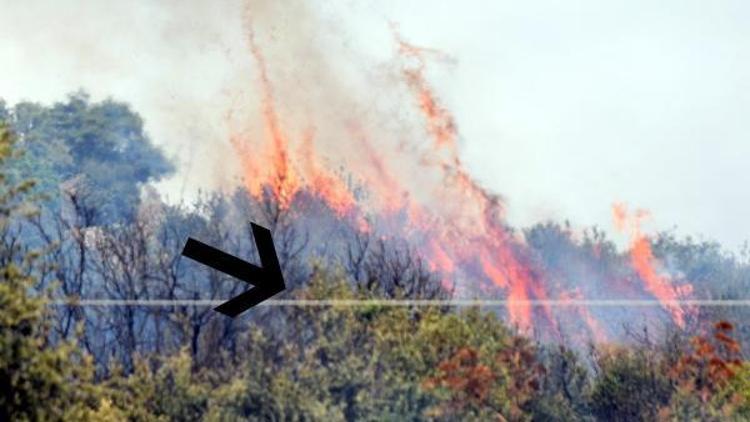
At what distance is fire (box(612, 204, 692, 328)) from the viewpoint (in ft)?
205

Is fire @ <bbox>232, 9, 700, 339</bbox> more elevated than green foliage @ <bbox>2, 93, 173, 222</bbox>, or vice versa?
green foliage @ <bbox>2, 93, 173, 222</bbox>

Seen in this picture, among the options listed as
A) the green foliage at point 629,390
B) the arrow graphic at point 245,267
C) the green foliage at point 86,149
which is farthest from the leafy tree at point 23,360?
the green foliage at point 86,149

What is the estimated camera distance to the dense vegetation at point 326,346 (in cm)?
4422

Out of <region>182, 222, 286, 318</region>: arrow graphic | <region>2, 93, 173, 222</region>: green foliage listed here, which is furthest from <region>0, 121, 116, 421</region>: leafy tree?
<region>2, 93, 173, 222</region>: green foliage

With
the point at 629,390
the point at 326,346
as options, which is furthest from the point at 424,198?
the point at 326,346

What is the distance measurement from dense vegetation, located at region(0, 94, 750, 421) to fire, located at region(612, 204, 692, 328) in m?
2.47

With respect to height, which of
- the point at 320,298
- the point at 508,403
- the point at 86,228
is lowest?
the point at 508,403

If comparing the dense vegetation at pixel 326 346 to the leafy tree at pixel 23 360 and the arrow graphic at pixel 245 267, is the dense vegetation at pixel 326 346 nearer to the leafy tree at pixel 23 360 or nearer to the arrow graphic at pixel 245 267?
the leafy tree at pixel 23 360

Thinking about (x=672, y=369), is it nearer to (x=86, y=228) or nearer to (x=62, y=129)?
(x=86, y=228)

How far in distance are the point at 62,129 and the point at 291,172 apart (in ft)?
37.8

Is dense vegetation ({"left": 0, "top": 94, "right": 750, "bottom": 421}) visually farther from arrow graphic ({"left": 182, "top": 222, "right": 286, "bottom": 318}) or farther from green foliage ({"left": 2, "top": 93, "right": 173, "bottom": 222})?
arrow graphic ({"left": 182, "top": 222, "right": 286, "bottom": 318})

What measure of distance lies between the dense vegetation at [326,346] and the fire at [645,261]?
97.1 inches

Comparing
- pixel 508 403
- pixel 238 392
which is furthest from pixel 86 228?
pixel 508 403

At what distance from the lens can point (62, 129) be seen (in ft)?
217
